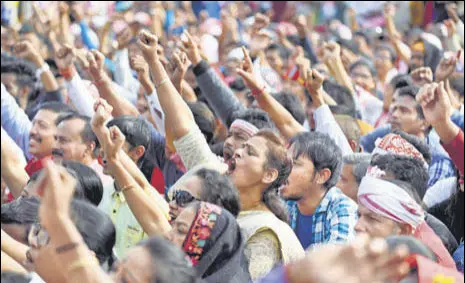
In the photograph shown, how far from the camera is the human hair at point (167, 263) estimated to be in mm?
3088

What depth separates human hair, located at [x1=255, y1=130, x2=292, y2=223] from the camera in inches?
187

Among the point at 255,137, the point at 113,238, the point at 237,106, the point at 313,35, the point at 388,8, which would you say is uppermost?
the point at 113,238

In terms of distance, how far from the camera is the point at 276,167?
4863 mm

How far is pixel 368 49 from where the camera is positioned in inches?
510

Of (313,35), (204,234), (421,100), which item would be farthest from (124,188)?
(313,35)

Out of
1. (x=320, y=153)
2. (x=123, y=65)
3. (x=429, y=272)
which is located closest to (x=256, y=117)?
(x=320, y=153)

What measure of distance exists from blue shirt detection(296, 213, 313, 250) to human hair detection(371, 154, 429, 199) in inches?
16.2

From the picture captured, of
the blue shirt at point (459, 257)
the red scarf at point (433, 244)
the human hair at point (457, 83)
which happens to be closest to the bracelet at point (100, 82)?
the blue shirt at point (459, 257)

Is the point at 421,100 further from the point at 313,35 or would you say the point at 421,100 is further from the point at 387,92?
the point at 313,35

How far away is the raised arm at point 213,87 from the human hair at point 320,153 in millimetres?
1007

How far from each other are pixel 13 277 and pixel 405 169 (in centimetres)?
193

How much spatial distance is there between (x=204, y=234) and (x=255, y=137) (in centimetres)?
141

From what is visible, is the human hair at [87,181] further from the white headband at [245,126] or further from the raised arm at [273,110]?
the raised arm at [273,110]

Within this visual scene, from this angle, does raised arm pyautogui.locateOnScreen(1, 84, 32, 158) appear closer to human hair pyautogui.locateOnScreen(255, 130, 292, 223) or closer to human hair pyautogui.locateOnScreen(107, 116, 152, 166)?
human hair pyautogui.locateOnScreen(107, 116, 152, 166)
